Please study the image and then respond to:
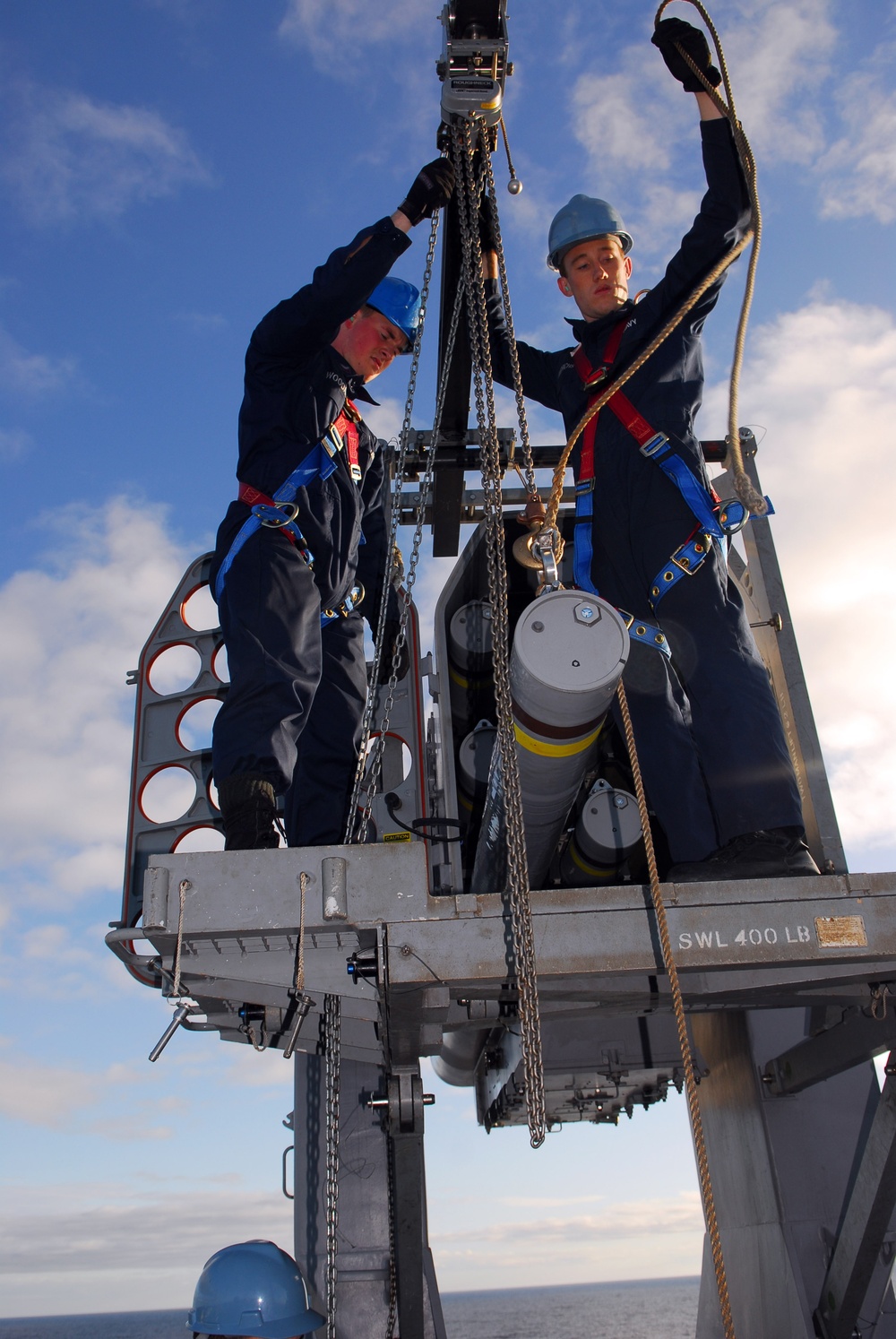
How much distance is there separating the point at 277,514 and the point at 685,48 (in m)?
2.01

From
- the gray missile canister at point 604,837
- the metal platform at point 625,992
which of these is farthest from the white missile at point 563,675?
the gray missile canister at point 604,837

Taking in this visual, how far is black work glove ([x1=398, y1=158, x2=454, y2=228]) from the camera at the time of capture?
3416 millimetres

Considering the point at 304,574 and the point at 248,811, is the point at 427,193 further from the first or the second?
the point at 248,811

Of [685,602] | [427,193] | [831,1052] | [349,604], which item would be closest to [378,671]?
[349,604]

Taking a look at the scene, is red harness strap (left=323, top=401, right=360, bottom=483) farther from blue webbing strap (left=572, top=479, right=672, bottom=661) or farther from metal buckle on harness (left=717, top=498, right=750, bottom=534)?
metal buckle on harness (left=717, top=498, right=750, bottom=534)

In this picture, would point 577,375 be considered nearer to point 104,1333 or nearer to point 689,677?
point 689,677

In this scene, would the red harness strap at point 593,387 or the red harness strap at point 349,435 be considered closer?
the red harness strap at point 593,387

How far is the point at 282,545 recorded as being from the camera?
339cm

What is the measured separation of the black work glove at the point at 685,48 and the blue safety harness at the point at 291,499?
1.64 m

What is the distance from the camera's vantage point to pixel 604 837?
4.05 m

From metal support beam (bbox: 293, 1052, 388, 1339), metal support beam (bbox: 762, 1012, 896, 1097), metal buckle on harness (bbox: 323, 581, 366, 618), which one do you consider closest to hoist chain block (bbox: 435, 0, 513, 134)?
metal buckle on harness (bbox: 323, 581, 366, 618)

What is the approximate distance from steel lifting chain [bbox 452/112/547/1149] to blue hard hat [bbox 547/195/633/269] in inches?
31.8

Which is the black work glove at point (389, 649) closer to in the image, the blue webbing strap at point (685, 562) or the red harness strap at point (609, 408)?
the red harness strap at point (609, 408)

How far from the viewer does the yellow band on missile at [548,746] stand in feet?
8.34
